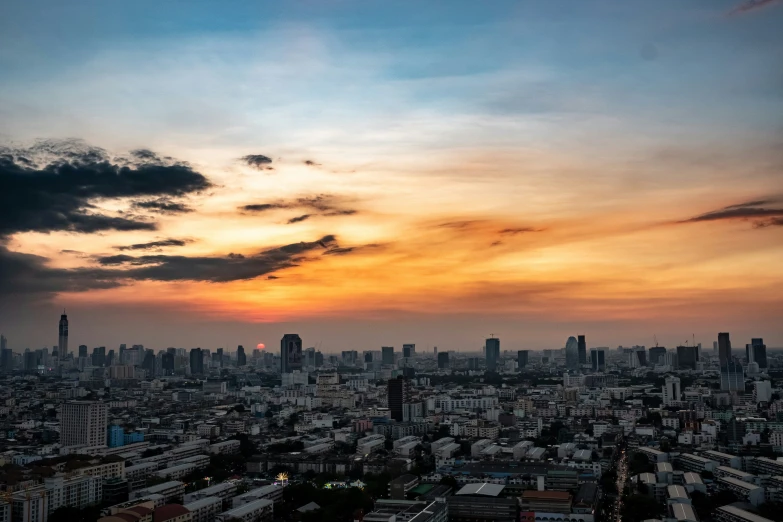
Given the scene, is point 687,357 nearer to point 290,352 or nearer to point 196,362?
point 290,352

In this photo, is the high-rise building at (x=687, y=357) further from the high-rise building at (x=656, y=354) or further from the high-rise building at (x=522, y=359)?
the high-rise building at (x=522, y=359)

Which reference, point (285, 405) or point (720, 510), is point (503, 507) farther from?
point (285, 405)

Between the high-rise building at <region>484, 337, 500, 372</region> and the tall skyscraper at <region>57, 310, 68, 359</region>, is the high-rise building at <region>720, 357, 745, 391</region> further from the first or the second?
the tall skyscraper at <region>57, 310, 68, 359</region>

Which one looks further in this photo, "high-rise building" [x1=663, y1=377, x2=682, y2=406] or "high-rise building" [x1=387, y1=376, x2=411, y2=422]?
"high-rise building" [x1=663, y1=377, x2=682, y2=406]

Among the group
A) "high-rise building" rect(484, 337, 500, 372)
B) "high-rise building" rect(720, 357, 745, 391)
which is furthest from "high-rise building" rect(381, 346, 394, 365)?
"high-rise building" rect(720, 357, 745, 391)

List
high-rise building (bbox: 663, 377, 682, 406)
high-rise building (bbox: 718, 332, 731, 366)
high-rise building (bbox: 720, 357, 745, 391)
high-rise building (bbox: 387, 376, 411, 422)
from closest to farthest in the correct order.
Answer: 1. high-rise building (bbox: 387, 376, 411, 422)
2. high-rise building (bbox: 663, 377, 682, 406)
3. high-rise building (bbox: 720, 357, 745, 391)
4. high-rise building (bbox: 718, 332, 731, 366)

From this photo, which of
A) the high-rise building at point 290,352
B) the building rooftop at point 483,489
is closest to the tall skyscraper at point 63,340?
the high-rise building at point 290,352

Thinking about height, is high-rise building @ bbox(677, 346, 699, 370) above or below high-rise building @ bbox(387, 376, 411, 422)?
above

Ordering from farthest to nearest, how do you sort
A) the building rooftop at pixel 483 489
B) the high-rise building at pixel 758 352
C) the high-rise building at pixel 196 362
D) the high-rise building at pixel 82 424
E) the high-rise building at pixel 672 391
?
the high-rise building at pixel 196 362 < the high-rise building at pixel 758 352 < the high-rise building at pixel 672 391 < the high-rise building at pixel 82 424 < the building rooftop at pixel 483 489
